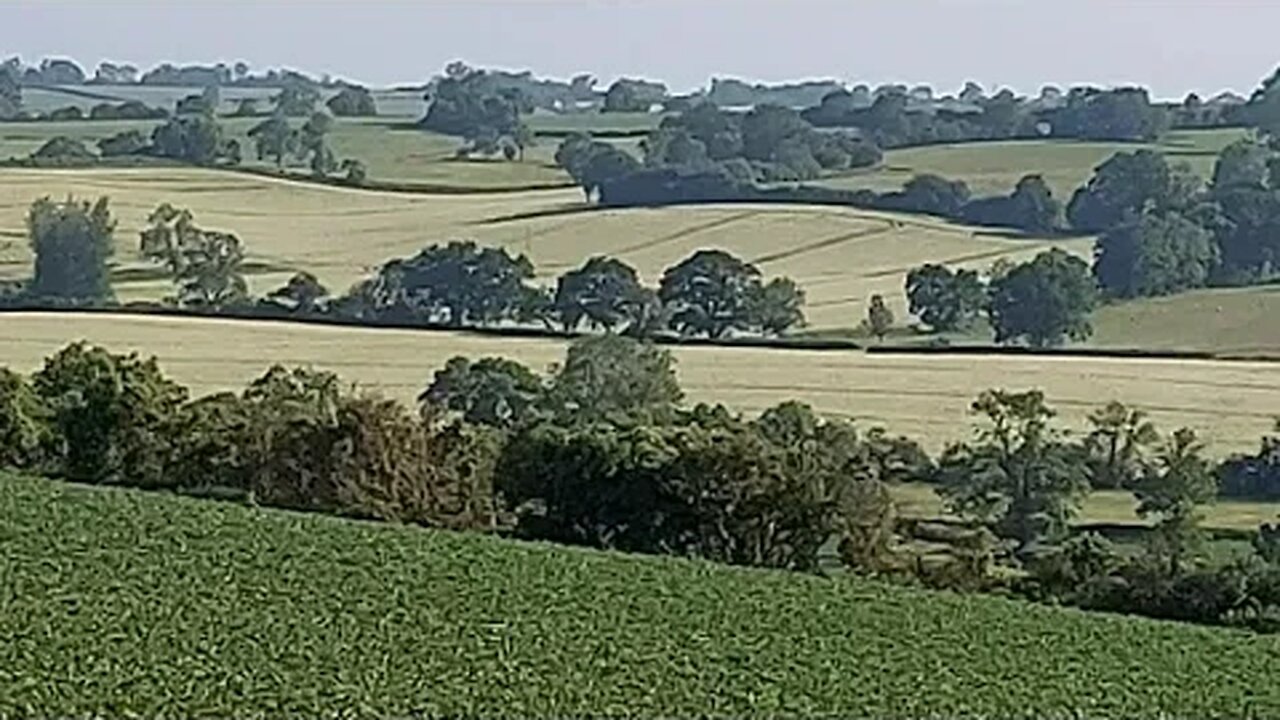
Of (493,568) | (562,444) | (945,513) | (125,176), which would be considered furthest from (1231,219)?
(493,568)

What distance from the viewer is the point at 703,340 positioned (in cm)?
6194

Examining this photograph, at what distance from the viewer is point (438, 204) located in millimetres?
89312

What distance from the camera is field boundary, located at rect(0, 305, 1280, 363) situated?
188 ft

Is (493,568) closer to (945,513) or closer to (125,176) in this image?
(945,513)

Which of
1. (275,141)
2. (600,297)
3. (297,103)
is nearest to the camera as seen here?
(600,297)

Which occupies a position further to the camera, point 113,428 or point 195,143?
point 195,143

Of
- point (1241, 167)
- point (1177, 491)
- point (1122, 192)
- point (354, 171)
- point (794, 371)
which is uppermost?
point (354, 171)

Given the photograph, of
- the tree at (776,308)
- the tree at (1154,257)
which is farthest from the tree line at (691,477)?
the tree at (1154,257)

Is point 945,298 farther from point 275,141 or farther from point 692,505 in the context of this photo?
point 275,141

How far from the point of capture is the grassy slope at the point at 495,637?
58.3 ft

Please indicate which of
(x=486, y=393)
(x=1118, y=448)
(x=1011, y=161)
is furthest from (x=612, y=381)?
(x=1011, y=161)

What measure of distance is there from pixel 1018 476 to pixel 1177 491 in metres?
2.80

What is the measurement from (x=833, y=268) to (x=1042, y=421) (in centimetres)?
3145

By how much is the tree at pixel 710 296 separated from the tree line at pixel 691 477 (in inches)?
803
